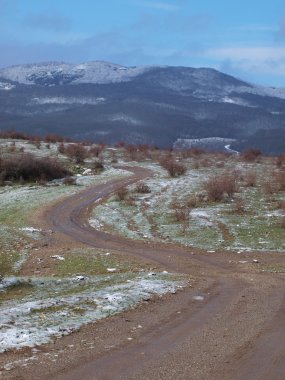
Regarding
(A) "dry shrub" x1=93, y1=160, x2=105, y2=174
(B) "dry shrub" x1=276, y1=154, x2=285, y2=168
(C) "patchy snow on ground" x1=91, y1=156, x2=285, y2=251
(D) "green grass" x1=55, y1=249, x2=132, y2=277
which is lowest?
(D) "green grass" x1=55, y1=249, x2=132, y2=277

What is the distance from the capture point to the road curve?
982 centimetres

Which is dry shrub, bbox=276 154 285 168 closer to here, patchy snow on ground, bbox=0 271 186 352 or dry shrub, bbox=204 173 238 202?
dry shrub, bbox=204 173 238 202

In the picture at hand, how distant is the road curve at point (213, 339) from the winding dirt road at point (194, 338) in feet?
0.05

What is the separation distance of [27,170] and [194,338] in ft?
136

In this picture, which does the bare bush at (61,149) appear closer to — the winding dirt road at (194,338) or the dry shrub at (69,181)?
the dry shrub at (69,181)

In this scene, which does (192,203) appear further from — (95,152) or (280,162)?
(95,152)

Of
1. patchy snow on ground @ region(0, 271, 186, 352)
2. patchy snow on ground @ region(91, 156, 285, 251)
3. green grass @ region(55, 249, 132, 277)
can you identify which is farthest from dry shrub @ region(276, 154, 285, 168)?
patchy snow on ground @ region(0, 271, 186, 352)

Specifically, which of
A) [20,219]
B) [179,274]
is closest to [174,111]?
[20,219]

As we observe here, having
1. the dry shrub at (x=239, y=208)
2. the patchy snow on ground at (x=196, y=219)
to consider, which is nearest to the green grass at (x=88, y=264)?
the patchy snow on ground at (x=196, y=219)

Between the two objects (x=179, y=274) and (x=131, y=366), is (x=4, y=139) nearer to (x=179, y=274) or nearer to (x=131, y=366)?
(x=179, y=274)

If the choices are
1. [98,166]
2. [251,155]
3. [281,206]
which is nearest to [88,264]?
[281,206]

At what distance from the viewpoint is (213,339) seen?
38.1ft

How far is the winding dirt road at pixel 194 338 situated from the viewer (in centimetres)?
982

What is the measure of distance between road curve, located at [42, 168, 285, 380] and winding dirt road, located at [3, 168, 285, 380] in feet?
0.05
